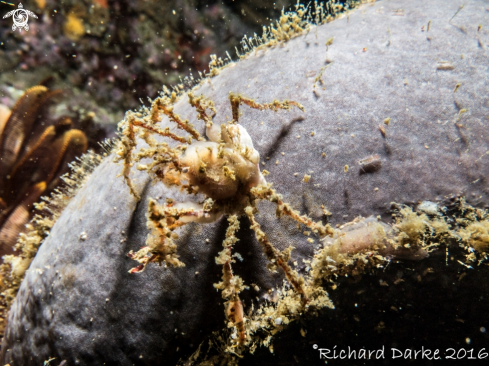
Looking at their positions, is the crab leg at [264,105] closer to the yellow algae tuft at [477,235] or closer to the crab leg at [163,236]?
the crab leg at [163,236]

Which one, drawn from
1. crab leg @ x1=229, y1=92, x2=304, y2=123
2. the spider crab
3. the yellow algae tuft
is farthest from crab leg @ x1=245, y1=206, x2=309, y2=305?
the yellow algae tuft

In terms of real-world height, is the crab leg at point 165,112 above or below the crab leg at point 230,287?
above

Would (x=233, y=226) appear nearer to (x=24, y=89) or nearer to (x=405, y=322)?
(x=405, y=322)

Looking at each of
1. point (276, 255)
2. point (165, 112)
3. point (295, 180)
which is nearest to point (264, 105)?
point (295, 180)

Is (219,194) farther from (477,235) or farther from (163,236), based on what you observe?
(477,235)

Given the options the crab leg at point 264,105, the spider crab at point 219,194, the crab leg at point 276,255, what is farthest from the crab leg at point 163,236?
the crab leg at point 264,105

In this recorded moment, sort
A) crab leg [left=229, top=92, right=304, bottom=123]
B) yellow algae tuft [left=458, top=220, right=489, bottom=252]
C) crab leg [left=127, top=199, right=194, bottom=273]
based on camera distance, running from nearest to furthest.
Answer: crab leg [left=127, top=199, right=194, bottom=273] < yellow algae tuft [left=458, top=220, right=489, bottom=252] < crab leg [left=229, top=92, right=304, bottom=123]

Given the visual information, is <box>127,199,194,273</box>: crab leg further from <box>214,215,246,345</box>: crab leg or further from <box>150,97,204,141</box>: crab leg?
<box>150,97,204,141</box>: crab leg

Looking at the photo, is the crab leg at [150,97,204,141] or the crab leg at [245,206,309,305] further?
the crab leg at [150,97,204,141]
